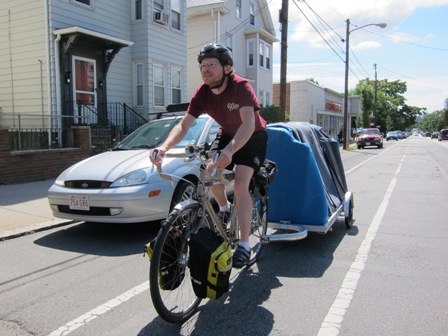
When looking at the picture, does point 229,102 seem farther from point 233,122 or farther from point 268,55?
point 268,55

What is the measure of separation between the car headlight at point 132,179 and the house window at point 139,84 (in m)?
11.7

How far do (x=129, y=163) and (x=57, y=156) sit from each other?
6118mm

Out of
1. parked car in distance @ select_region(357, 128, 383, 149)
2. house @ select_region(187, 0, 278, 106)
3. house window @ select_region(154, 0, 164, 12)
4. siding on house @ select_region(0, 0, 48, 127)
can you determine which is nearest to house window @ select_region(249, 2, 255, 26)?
house @ select_region(187, 0, 278, 106)

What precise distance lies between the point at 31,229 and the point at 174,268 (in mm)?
3670

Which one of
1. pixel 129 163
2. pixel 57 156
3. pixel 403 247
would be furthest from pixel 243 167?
pixel 57 156

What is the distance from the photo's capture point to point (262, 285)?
398 centimetres

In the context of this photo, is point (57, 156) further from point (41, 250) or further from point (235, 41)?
point (235, 41)

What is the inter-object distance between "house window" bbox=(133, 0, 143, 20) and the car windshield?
1040cm

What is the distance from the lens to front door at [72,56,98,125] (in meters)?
13.6

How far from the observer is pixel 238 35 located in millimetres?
25531

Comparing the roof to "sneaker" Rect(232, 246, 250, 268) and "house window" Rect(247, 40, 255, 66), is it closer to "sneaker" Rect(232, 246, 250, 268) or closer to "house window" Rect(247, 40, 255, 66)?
"sneaker" Rect(232, 246, 250, 268)

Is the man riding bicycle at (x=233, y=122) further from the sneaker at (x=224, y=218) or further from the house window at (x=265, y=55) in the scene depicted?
the house window at (x=265, y=55)

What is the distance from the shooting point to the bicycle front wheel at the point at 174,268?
9.53 feet

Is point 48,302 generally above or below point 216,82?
below
